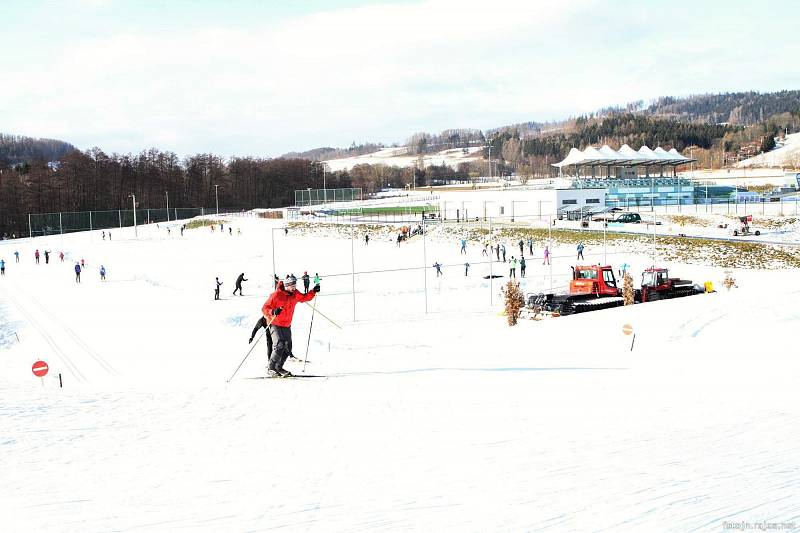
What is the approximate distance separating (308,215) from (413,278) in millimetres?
33733

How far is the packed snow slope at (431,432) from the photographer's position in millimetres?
5391

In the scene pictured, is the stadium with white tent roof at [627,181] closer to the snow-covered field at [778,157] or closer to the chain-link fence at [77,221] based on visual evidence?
the chain-link fence at [77,221]

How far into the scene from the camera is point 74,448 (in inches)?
A: 287

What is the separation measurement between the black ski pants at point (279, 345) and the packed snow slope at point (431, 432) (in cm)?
46

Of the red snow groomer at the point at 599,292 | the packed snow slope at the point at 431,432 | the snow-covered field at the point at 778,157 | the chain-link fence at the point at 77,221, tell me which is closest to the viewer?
the packed snow slope at the point at 431,432

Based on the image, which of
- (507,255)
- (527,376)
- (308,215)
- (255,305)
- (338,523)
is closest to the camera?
(338,523)

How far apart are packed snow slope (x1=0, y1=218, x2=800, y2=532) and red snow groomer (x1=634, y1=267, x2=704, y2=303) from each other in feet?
17.2

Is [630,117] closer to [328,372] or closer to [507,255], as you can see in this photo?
[507,255]

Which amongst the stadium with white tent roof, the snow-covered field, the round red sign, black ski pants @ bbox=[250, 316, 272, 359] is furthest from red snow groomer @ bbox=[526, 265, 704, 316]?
the snow-covered field

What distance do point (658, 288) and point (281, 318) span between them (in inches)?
747

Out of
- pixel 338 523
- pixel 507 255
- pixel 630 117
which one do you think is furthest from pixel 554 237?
pixel 630 117

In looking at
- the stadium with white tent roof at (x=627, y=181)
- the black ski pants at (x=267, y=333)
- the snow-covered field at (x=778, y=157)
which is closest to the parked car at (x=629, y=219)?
the stadium with white tent roof at (x=627, y=181)

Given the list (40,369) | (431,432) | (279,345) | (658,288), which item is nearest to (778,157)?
(658,288)

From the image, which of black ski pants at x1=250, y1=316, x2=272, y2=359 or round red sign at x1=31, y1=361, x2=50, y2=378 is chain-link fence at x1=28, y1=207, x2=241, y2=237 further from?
black ski pants at x1=250, y1=316, x2=272, y2=359
